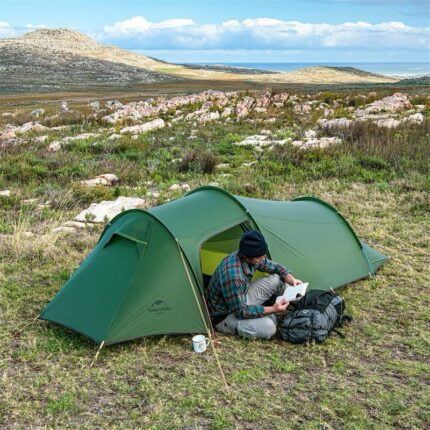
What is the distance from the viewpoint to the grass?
4.81 meters

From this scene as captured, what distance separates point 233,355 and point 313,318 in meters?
0.99

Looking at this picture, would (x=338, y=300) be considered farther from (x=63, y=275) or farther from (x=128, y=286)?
(x=63, y=275)

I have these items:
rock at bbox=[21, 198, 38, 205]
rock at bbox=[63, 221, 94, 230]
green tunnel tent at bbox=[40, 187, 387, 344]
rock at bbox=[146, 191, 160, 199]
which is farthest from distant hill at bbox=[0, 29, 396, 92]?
green tunnel tent at bbox=[40, 187, 387, 344]

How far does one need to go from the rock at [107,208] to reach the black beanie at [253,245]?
4.98 meters

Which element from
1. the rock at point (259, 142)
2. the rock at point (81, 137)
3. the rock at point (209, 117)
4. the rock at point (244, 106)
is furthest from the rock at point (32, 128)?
the rock at point (259, 142)

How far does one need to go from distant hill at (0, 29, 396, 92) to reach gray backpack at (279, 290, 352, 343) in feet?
264

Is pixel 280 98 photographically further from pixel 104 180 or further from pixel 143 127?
pixel 104 180

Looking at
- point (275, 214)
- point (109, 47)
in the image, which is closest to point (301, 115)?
point (275, 214)

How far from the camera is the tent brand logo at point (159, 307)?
615 centimetres

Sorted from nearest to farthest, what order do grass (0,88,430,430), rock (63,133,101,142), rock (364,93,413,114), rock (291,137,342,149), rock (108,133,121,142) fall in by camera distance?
grass (0,88,430,430) → rock (291,137,342,149) → rock (108,133,121,142) → rock (63,133,101,142) → rock (364,93,413,114)

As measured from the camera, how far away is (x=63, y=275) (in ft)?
26.7

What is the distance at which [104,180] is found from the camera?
43.3 ft

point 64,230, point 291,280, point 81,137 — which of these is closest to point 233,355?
point 291,280

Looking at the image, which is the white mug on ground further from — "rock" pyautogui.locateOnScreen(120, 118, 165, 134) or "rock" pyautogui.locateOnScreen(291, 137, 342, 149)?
"rock" pyautogui.locateOnScreen(120, 118, 165, 134)
